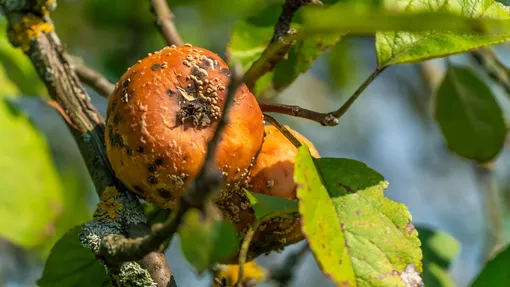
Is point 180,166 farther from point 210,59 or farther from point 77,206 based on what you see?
point 77,206

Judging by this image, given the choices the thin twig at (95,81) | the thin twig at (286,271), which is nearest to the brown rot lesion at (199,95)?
the thin twig at (95,81)

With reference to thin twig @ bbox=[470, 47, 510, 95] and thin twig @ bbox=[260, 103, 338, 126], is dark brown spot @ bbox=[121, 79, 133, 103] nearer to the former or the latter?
thin twig @ bbox=[260, 103, 338, 126]

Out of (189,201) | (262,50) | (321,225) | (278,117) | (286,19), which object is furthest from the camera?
(278,117)

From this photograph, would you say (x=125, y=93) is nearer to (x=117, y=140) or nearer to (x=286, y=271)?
(x=117, y=140)

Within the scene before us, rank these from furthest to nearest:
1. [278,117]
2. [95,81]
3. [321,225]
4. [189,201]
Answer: [278,117]
[95,81]
[321,225]
[189,201]

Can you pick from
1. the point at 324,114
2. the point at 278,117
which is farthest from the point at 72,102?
the point at 278,117

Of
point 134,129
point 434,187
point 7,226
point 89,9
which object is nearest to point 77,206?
point 7,226

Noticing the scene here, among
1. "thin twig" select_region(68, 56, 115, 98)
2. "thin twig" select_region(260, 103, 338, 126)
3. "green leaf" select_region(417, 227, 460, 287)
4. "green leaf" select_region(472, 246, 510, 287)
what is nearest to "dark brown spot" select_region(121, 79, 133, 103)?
"thin twig" select_region(260, 103, 338, 126)
